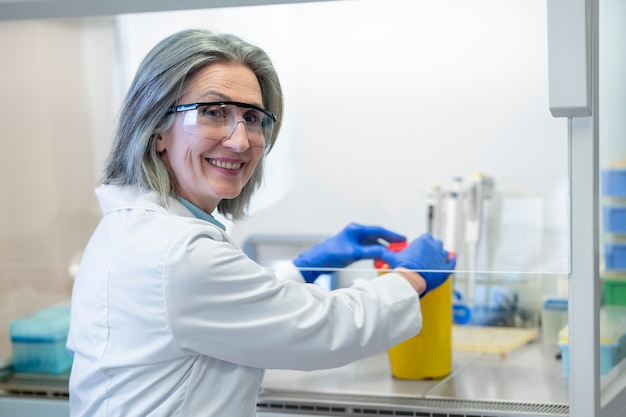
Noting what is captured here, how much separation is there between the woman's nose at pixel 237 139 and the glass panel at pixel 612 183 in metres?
0.60

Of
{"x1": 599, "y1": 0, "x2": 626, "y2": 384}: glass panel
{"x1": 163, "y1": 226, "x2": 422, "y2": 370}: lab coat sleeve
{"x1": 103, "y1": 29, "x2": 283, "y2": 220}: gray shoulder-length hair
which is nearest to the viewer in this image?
{"x1": 163, "y1": 226, "x2": 422, "y2": 370}: lab coat sleeve

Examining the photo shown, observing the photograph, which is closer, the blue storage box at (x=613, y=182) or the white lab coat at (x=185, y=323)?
the white lab coat at (x=185, y=323)

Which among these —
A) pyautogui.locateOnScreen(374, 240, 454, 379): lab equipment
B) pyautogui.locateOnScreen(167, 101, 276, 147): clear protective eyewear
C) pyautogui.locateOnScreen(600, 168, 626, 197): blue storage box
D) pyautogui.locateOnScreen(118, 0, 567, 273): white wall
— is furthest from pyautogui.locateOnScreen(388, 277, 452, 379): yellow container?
pyautogui.locateOnScreen(167, 101, 276, 147): clear protective eyewear

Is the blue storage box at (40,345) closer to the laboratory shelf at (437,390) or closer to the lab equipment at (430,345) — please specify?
the laboratory shelf at (437,390)

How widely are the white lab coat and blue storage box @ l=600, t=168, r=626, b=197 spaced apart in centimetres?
48

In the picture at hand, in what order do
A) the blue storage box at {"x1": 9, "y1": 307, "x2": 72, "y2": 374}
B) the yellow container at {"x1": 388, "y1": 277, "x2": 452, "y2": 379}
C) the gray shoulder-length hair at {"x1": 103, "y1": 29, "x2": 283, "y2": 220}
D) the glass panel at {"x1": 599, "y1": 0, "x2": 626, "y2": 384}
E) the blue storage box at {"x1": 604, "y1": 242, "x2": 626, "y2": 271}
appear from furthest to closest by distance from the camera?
the blue storage box at {"x1": 9, "y1": 307, "x2": 72, "y2": 374} < the yellow container at {"x1": 388, "y1": 277, "x2": 452, "y2": 379} < the blue storage box at {"x1": 604, "y1": 242, "x2": 626, "y2": 271} < the glass panel at {"x1": 599, "y1": 0, "x2": 626, "y2": 384} < the gray shoulder-length hair at {"x1": 103, "y1": 29, "x2": 283, "y2": 220}

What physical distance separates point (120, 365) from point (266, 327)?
0.72 ft

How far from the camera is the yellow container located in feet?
5.48

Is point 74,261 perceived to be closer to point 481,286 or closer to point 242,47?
point 242,47

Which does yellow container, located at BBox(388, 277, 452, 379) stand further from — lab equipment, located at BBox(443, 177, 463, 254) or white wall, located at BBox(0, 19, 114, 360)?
white wall, located at BBox(0, 19, 114, 360)

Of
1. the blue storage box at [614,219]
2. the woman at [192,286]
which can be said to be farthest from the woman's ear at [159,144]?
the blue storage box at [614,219]

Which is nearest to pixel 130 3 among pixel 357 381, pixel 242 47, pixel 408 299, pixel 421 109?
pixel 242 47

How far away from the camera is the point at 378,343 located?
129 cm

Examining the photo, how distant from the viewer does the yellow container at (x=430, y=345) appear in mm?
1670
